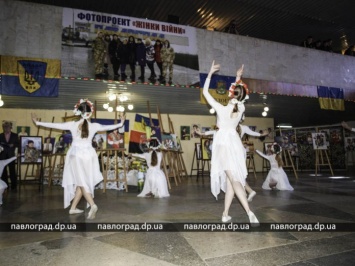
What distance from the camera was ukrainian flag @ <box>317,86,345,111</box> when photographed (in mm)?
11297

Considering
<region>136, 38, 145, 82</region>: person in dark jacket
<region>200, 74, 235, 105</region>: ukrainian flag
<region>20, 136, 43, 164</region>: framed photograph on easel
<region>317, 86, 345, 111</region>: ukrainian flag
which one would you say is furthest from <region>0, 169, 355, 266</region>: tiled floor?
<region>317, 86, 345, 111</region>: ukrainian flag

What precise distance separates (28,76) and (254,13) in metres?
10.1

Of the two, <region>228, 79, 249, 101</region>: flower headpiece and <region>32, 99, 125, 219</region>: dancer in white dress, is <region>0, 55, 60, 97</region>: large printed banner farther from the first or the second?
<region>228, 79, 249, 101</region>: flower headpiece

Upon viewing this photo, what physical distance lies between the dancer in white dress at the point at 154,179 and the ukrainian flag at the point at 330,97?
8.11 metres

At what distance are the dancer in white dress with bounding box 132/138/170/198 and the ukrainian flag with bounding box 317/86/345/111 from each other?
8109mm

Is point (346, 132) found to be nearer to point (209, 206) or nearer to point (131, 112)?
point (131, 112)

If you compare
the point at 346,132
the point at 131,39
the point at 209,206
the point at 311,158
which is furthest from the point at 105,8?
the point at 346,132

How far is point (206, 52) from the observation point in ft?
31.8

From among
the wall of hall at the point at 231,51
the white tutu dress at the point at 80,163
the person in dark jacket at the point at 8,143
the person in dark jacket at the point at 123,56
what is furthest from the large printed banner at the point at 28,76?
the white tutu dress at the point at 80,163

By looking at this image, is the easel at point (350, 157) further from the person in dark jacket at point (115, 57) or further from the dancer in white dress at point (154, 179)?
the person in dark jacket at point (115, 57)

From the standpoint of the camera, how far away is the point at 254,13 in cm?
1239

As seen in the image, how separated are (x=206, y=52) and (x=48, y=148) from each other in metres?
7.06

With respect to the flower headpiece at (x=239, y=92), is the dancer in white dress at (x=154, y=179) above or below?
below

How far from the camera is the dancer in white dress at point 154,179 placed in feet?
21.2
